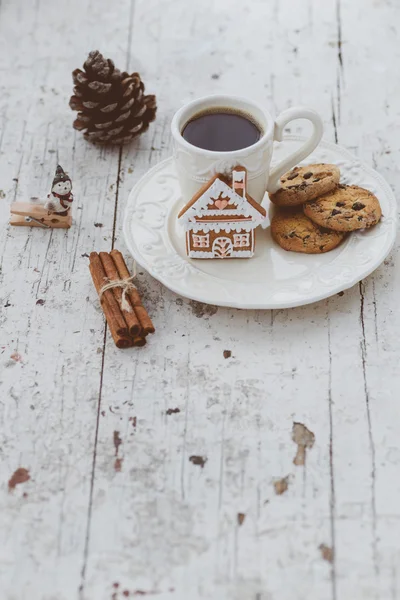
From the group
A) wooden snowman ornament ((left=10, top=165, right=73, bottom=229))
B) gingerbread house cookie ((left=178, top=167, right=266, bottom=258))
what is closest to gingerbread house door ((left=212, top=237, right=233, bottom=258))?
gingerbread house cookie ((left=178, top=167, right=266, bottom=258))

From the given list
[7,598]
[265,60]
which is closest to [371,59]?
[265,60]

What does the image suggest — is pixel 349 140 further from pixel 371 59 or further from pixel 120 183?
pixel 120 183

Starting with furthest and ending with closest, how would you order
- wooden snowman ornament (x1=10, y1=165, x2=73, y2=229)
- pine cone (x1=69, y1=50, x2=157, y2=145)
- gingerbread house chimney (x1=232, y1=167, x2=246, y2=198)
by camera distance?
pine cone (x1=69, y1=50, x2=157, y2=145), wooden snowman ornament (x1=10, y1=165, x2=73, y2=229), gingerbread house chimney (x1=232, y1=167, x2=246, y2=198)

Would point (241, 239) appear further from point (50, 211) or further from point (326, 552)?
point (326, 552)

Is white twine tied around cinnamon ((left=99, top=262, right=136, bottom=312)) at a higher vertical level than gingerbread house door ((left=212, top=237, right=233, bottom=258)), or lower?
lower

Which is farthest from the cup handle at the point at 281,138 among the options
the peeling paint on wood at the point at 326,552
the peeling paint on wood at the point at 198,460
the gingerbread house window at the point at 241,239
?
the peeling paint on wood at the point at 326,552

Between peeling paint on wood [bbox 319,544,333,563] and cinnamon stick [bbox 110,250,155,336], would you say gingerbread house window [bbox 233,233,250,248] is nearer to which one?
cinnamon stick [bbox 110,250,155,336]

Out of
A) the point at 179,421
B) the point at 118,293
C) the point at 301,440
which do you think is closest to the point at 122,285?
the point at 118,293
